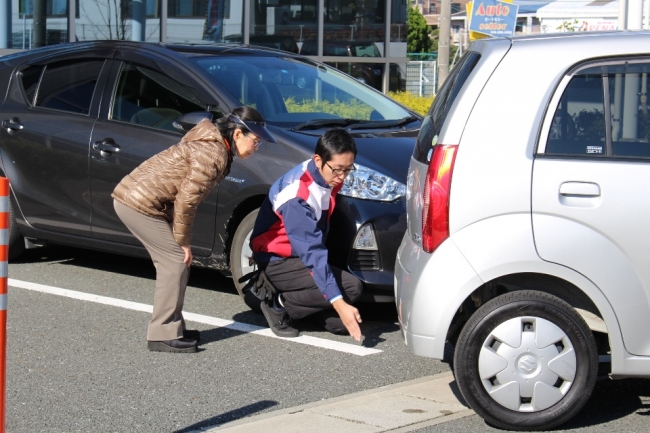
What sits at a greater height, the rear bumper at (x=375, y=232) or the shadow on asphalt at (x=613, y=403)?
the rear bumper at (x=375, y=232)

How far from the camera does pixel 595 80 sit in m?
4.36

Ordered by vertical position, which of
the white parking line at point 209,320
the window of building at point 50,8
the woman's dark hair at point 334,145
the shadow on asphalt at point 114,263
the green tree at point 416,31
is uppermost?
the green tree at point 416,31

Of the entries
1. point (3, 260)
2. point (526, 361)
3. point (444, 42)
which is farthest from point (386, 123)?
point (444, 42)

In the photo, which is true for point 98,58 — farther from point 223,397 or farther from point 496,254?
point 496,254

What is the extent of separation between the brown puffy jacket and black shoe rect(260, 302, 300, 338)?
0.79 metres

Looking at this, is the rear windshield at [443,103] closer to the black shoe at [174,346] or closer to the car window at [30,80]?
the black shoe at [174,346]

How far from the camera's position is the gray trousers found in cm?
563

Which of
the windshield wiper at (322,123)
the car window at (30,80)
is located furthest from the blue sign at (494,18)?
the car window at (30,80)

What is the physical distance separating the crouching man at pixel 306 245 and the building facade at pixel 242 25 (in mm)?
8793

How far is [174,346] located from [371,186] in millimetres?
1519

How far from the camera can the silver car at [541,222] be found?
14.1 feet

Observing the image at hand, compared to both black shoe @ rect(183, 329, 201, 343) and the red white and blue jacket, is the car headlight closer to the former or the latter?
the red white and blue jacket

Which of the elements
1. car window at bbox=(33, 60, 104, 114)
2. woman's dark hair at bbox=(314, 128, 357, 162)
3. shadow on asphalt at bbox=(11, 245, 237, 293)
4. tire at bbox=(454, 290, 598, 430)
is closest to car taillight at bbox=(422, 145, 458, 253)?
tire at bbox=(454, 290, 598, 430)

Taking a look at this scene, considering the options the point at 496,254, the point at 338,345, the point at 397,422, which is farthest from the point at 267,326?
the point at 496,254
